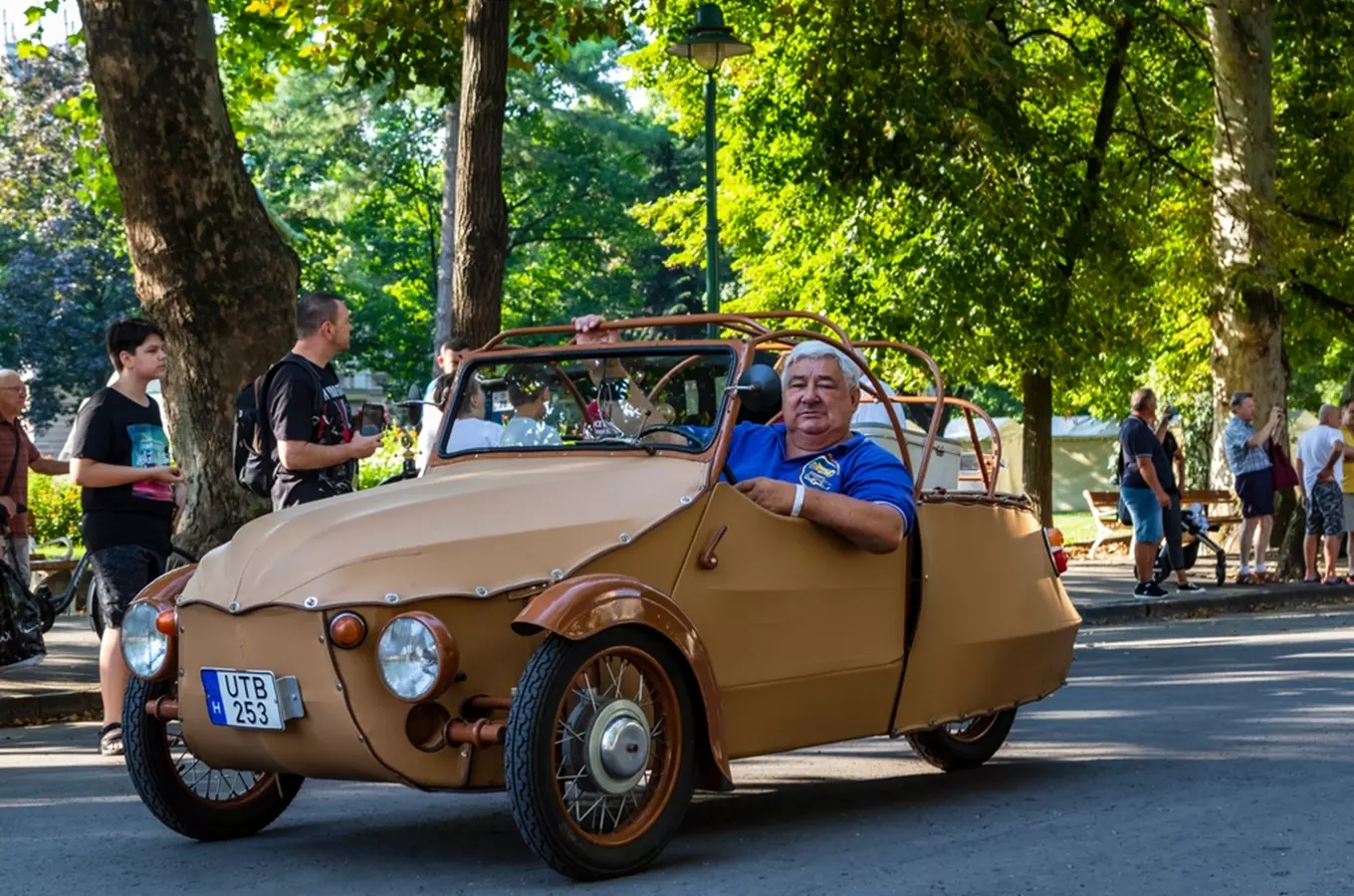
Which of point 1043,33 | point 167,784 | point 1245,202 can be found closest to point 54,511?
Result: point 1043,33

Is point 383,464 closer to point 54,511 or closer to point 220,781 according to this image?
point 54,511

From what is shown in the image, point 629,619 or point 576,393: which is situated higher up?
point 576,393

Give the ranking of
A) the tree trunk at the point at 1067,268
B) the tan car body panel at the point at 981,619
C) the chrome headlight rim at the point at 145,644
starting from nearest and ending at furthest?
the chrome headlight rim at the point at 145,644, the tan car body panel at the point at 981,619, the tree trunk at the point at 1067,268

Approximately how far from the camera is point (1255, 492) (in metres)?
21.5

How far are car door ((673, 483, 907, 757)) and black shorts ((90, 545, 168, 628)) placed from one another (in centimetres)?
374

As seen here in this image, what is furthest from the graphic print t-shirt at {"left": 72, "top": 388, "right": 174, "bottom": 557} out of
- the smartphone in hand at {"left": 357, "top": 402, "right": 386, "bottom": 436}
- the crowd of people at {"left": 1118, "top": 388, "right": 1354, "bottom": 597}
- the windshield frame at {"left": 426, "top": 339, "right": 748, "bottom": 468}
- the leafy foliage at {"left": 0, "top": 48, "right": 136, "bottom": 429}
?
the leafy foliage at {"left": 0, "top": 48, "right": 136, "bottom": 429}

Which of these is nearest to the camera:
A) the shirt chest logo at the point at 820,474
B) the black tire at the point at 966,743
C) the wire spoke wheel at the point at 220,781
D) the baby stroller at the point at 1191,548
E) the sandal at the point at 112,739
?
the wire spoke wheel at the point at 220,781

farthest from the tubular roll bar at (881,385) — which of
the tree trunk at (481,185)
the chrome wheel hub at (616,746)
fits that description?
the tree trunk at (481,185)

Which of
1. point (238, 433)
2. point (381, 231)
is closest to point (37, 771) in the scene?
point (238, 433)

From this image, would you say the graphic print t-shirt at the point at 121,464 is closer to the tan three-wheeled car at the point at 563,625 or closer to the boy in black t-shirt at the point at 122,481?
the boy in black t-shirt at the point at 122,481

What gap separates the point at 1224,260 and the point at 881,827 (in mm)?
18542

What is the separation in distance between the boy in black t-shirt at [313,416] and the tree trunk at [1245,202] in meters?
Result: 16.7

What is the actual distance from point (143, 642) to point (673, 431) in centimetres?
185

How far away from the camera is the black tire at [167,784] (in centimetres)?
662
